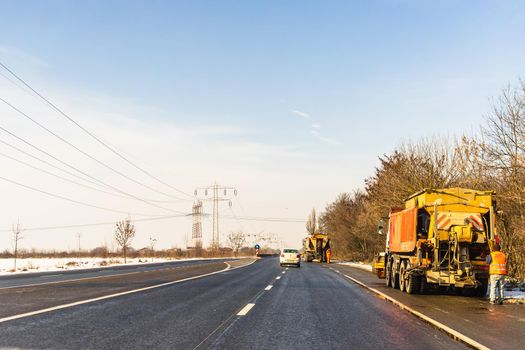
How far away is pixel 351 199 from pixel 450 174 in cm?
4625

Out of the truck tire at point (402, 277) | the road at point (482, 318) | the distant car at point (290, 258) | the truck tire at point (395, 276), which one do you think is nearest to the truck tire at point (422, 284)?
the truck tire at point (402, 277)

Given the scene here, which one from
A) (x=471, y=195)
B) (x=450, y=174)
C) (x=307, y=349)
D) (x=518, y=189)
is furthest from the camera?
(x=450, y=174)

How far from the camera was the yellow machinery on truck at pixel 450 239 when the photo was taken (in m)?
15.6

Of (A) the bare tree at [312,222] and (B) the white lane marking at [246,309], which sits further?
(A) the bare tree at [312,222]

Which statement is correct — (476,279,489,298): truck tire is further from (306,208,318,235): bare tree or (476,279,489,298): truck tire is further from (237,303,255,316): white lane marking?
(306,208,318,235): bare tree

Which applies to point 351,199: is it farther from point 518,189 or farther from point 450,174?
point 518,189

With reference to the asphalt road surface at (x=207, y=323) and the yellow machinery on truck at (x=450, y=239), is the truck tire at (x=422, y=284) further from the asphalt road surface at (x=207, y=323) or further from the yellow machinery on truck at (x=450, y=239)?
the asphalt road surface at (x=207, y=323)

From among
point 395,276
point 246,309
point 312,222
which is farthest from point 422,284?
point 312,222

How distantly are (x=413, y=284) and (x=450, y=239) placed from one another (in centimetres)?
192

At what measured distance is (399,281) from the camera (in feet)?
60.6

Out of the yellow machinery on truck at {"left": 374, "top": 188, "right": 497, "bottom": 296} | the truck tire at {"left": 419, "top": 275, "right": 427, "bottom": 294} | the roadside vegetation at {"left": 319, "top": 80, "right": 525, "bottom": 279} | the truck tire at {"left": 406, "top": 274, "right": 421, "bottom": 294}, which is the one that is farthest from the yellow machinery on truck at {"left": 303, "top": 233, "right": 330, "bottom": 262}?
the truck tire at {"left": 406, "top": 274, "right": 421, "bottom": 294}

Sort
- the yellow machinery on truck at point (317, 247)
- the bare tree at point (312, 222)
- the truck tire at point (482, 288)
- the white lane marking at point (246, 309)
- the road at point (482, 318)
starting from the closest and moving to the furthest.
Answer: the road at point (482, 318)
the white lane marking at point (246, 309)
the truck tire at point (482, 288)
the yellow machinery on truck at point (317, 247)
the bare tree at point (312, 222)

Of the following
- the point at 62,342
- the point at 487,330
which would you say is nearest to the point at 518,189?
the point at 487,330

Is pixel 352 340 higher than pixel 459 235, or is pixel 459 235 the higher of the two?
pixel 459 235
